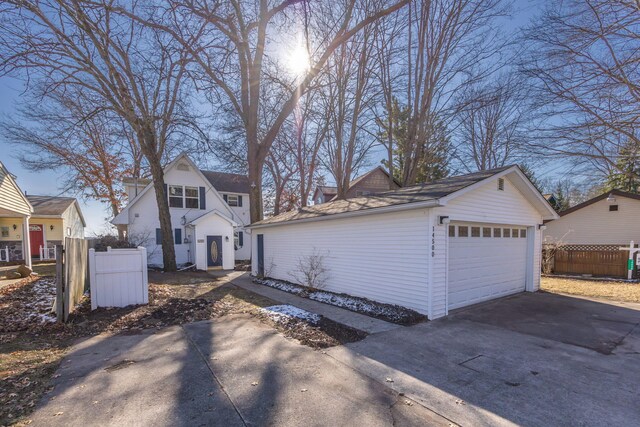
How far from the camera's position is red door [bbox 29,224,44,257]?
21.5 meters

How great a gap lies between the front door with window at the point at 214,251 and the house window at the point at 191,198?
9.76ft

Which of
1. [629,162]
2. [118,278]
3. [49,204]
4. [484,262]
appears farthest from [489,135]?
[49,204]

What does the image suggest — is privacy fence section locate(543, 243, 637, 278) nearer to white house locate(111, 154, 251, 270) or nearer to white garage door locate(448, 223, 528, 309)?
white garage door locate(448, 223, 528, 309)

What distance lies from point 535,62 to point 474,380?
1223cm

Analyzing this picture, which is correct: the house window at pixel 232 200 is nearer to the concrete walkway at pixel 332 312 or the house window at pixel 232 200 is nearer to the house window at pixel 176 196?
the house window at pixel 176 196

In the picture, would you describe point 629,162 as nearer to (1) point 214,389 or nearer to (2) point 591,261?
(2) point 591,261

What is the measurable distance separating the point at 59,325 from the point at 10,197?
10.5 metres

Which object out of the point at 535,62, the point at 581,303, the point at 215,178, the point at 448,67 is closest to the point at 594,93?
the point at 535,62

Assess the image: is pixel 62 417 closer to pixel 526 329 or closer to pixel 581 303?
pixel 526 329

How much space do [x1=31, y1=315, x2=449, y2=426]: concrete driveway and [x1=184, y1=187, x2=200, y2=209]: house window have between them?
1436 centimetres

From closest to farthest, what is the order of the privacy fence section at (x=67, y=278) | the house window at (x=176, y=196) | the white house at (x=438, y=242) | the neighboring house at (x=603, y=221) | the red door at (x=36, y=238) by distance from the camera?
1. the privacy fence section at (x=67, y=278)
2. the white house at (x=438, y=242)
3. the neighboring house at (x=603, y=221)
4. the house window at (x=176, y=196)
5. the red door at (x=36, y=238)

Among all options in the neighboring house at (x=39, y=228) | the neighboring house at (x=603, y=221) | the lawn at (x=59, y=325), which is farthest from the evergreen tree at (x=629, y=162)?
the neighboring house at (x=39, y=228)

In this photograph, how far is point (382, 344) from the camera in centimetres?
520

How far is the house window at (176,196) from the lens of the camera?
59.4 feet
